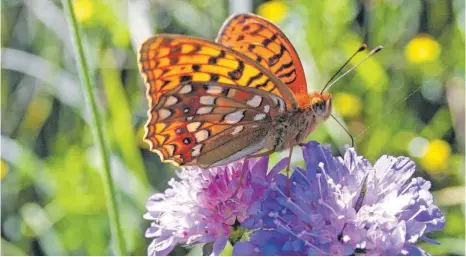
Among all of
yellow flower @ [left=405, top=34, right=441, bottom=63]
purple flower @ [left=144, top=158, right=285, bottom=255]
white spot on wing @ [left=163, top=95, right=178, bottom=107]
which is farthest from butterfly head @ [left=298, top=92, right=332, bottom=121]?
yellow flower @ [left=405, top=34, right=441, bottom=63]

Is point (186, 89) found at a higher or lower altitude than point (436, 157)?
higher

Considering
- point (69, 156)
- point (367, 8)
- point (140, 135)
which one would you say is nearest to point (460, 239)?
point (367, 8)

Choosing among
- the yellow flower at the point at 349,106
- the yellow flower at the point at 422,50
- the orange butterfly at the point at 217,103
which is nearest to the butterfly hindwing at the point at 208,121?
the orange butterfly at the point at 217,103

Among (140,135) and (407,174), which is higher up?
(407,174)

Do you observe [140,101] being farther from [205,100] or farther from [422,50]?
[205,100]

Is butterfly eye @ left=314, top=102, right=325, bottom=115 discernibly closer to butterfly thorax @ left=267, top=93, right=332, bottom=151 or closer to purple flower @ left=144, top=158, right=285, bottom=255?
butterfly thorax @ left=267, top=93, right=332, bottom=151

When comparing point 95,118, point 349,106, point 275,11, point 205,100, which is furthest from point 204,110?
point 275,11

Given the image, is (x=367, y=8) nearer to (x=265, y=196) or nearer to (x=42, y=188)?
(x=42, y=188)
